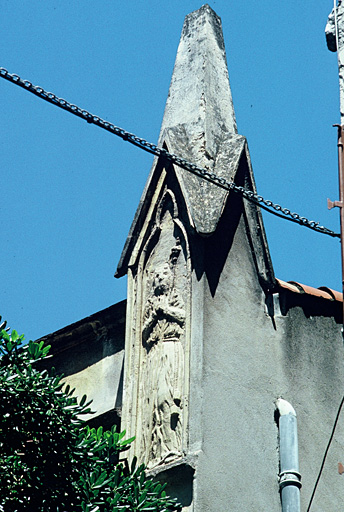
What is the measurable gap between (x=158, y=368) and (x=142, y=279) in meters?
1.12

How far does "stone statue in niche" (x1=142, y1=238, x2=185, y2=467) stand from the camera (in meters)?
10.6

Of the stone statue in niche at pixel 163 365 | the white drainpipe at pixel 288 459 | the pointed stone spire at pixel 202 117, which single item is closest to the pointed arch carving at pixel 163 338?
the stone statue in niche at pixel 163 365

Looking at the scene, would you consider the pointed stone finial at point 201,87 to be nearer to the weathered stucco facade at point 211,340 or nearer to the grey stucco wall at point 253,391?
the weathered stucco facade at point 211,340

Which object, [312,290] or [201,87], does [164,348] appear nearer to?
[312,290]

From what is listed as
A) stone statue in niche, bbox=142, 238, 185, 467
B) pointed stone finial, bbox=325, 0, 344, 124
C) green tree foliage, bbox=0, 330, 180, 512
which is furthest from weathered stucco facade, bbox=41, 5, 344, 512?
pointed stone finial, bbox=325, 0, 344, 124

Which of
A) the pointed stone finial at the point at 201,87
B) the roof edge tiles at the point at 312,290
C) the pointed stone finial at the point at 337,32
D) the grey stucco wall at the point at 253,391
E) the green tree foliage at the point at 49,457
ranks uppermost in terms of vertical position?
the pointed stone finial at the point at 201,87

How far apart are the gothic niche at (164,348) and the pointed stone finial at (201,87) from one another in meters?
1.07

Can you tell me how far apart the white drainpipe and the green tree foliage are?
132 cm

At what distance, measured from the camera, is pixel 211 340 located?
1085 centimetres

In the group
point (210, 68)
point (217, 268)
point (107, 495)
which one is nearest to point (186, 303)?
point (217, 268)

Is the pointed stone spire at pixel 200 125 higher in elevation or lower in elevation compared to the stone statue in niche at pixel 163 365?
higher

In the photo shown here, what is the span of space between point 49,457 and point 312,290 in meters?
3.67

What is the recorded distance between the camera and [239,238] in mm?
11672

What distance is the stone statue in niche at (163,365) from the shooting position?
10.6 metres
